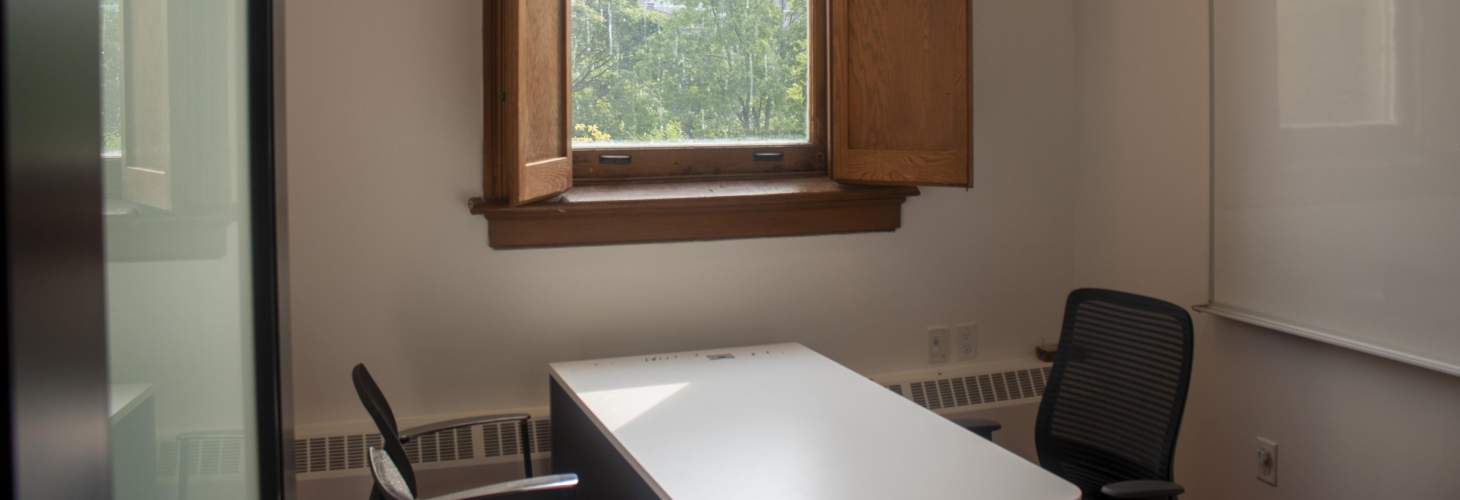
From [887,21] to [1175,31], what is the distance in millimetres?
834

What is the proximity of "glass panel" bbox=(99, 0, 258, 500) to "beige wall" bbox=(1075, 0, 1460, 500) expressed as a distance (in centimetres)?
250

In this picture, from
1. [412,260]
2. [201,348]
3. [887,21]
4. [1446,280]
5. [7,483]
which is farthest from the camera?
[887,21]

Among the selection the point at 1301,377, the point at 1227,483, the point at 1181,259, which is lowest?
the point at 1227,483

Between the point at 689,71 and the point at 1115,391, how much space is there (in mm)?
1564

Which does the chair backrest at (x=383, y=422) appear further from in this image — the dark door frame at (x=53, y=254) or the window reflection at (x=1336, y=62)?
the window reflection at (x=1336, y=62)

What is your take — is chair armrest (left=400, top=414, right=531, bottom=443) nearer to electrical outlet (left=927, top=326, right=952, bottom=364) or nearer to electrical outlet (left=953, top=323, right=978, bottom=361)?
electrical outlet (left=927, top=326, right=952, bottom=364)

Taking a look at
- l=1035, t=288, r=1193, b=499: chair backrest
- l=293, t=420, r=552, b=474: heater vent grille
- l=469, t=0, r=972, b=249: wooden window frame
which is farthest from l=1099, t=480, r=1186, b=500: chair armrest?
l=293, t=420, r=552, b=474: heater vent grille

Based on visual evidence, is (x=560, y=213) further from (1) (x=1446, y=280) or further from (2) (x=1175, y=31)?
(1) (x=1446, y=280)

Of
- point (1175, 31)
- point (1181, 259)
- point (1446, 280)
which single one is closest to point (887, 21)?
point (1175, 31)

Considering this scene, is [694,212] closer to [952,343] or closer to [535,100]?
[535,100]

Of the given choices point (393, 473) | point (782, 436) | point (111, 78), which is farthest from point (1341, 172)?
point (111, 78)

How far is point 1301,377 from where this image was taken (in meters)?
2.94

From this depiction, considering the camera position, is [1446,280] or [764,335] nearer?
[1446,280]

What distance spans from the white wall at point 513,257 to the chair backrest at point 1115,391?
2.95 ft
